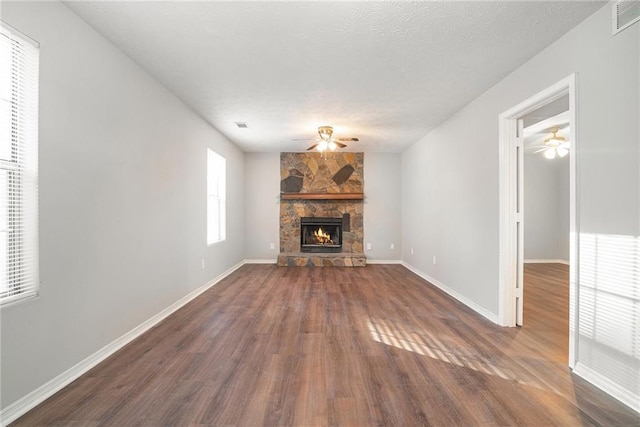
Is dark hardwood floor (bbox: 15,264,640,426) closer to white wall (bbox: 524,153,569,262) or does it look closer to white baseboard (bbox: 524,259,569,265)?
white baseboard (bbox: 524,259,569,265)

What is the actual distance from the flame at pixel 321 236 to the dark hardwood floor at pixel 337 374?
125 inches

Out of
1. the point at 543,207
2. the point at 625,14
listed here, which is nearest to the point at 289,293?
the point at 625,14

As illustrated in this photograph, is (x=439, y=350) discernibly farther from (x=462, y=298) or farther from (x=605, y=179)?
(x=605, y=179)

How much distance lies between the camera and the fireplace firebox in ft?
21.8

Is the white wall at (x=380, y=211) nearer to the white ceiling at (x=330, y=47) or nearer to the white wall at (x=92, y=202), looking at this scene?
the white ceiling at (x=330, y=47)

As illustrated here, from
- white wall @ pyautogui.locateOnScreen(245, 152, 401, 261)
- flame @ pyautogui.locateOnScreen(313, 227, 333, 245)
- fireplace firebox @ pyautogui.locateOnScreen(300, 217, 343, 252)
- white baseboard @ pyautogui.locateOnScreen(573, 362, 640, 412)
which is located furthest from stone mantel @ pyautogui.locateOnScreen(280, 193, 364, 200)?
white baseboard @ pyautogui.locateOnScreen(573, 362, 640, 412)

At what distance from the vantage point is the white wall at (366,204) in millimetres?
6617

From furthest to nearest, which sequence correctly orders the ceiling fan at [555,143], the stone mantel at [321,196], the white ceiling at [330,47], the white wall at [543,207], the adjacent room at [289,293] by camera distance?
the white wall at [543,207] → the stone mantel at [321,196] → the ceiling fan at [555,143] → the white ceiling at [330,47] → the adjacent room at [289,293]

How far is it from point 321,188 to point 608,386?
5.35 meters

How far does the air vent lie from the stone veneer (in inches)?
193

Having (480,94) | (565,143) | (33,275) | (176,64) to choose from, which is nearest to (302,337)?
(33,275)

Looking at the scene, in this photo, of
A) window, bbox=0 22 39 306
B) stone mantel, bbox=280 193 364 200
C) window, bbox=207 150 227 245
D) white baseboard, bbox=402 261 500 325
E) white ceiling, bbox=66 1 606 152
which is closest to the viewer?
window, bbox=0 22 39 306

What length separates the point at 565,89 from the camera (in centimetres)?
225

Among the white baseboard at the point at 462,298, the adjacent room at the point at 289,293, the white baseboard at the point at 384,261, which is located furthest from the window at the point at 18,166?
the white baseboard at the point at 384,261
